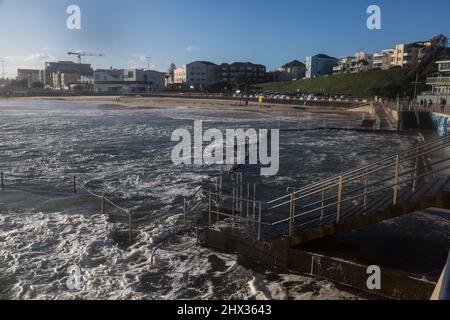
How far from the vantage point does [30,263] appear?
350 inches

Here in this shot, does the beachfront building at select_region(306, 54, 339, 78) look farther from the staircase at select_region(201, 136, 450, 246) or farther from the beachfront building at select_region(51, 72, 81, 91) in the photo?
the staircase at select_region(201, 136, 450, 246)

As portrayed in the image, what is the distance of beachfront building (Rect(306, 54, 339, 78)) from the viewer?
16000 cm

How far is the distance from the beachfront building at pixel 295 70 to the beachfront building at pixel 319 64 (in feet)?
22.3

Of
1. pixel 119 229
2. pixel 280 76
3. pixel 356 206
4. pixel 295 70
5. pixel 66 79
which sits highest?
pixel 295 70

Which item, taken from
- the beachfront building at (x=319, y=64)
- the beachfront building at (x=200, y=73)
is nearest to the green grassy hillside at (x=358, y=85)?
the beachfront building at (x=200, y=73)

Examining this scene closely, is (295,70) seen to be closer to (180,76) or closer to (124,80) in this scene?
(180,76)

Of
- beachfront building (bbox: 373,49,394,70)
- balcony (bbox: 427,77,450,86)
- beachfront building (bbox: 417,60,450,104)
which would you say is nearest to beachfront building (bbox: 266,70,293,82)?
beachfront building (bbox: 373,49,394,70)

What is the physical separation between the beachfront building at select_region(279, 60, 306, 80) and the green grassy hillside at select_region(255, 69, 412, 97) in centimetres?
3153

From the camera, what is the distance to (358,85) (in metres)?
112

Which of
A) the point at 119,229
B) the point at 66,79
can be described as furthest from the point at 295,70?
the point at 119,229

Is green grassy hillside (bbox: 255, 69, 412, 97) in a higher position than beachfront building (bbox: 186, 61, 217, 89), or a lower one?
lower

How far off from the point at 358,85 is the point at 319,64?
5139cm
